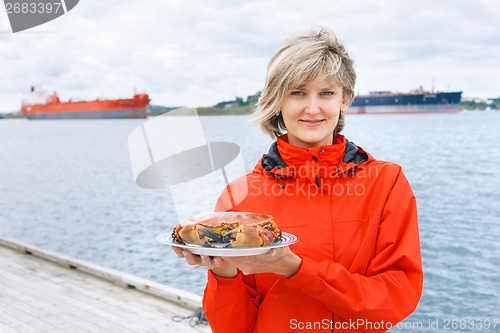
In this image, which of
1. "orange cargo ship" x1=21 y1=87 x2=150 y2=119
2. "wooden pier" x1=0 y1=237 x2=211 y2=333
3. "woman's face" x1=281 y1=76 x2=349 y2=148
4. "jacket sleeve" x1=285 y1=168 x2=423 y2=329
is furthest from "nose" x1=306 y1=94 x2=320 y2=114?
"orange cargo ship" x1=21 y1=87 x2=150 y2=119

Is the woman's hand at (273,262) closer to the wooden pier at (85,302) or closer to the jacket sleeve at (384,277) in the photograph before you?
the jacket sleeve at (384,277)

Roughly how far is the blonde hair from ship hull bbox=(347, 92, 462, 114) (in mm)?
54402

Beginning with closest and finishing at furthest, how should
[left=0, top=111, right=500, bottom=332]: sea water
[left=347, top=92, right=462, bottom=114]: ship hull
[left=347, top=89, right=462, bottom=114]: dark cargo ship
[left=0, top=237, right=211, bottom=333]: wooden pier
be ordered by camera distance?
[left=0, top=237, right=211, bottom=333]: wooden pier, [left=0, top=111, right=500, bottom=332]: sea water, [left=347, top=89, right=462, bottom=114]: dark cargo ship, [left=347, top=92, right=462, bottom=114]: ship hull

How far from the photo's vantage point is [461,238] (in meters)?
15.8

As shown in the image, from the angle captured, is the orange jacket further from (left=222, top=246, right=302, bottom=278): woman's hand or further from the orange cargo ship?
the orange cargo ship

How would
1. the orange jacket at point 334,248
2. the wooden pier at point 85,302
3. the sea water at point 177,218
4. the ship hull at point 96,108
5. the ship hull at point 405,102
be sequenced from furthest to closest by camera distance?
the ship hull at point 405,102 → the ship hull at point 96,108 → the sea water at point 177,218 → the wooden pier at point 85,302 → the orange jacket at point 334,248

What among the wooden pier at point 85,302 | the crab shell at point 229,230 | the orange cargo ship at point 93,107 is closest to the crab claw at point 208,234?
the crab shell at point 229,230

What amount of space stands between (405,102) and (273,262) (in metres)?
59.9

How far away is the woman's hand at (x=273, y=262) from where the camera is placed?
119cm

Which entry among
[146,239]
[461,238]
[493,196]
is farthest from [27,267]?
[493,196]

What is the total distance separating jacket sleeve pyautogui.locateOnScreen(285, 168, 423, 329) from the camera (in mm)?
1247

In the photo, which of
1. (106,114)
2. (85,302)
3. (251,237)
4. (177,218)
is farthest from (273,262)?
(106,114)

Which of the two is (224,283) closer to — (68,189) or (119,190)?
(119,190)

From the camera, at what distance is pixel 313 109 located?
4.43ft
